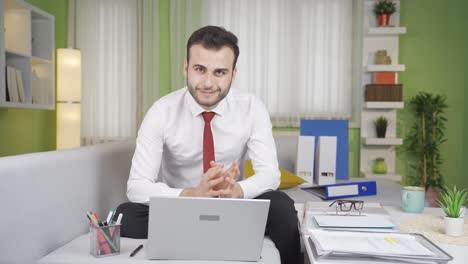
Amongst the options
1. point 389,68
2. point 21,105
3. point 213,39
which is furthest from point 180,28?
point 213,39

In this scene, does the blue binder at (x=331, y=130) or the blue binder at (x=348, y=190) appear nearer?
the blue binder at (x=348, y=190)

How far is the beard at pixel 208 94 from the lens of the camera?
1.99 m

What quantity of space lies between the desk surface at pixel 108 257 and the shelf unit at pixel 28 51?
2195 mm

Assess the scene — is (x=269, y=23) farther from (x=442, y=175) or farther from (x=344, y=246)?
(x=344, y=246)

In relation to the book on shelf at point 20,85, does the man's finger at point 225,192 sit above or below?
below

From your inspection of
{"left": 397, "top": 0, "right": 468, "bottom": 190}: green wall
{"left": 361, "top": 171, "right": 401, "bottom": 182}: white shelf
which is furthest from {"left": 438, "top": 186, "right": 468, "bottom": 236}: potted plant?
{"left": 397, "top": 0, "right": 468, "bottom": 190}: green wall

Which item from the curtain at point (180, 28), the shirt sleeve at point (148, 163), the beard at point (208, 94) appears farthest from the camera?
the curtain at point (180, 28)

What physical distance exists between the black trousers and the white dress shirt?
0.15m

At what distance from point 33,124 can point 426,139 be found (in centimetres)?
373

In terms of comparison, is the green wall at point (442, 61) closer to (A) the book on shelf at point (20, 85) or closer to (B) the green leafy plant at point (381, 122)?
(B) the green leafy plant at point (381, 122)

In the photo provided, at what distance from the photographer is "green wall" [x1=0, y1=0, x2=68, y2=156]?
4246mm

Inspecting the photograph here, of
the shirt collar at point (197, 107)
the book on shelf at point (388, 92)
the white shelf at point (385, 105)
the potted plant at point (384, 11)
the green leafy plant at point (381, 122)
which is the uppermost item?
the potted plant at point (384, 11)

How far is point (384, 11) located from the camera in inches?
191

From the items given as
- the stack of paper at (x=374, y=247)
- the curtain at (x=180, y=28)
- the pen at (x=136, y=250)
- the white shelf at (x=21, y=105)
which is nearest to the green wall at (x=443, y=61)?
the curtain at (x=180, y=28)
